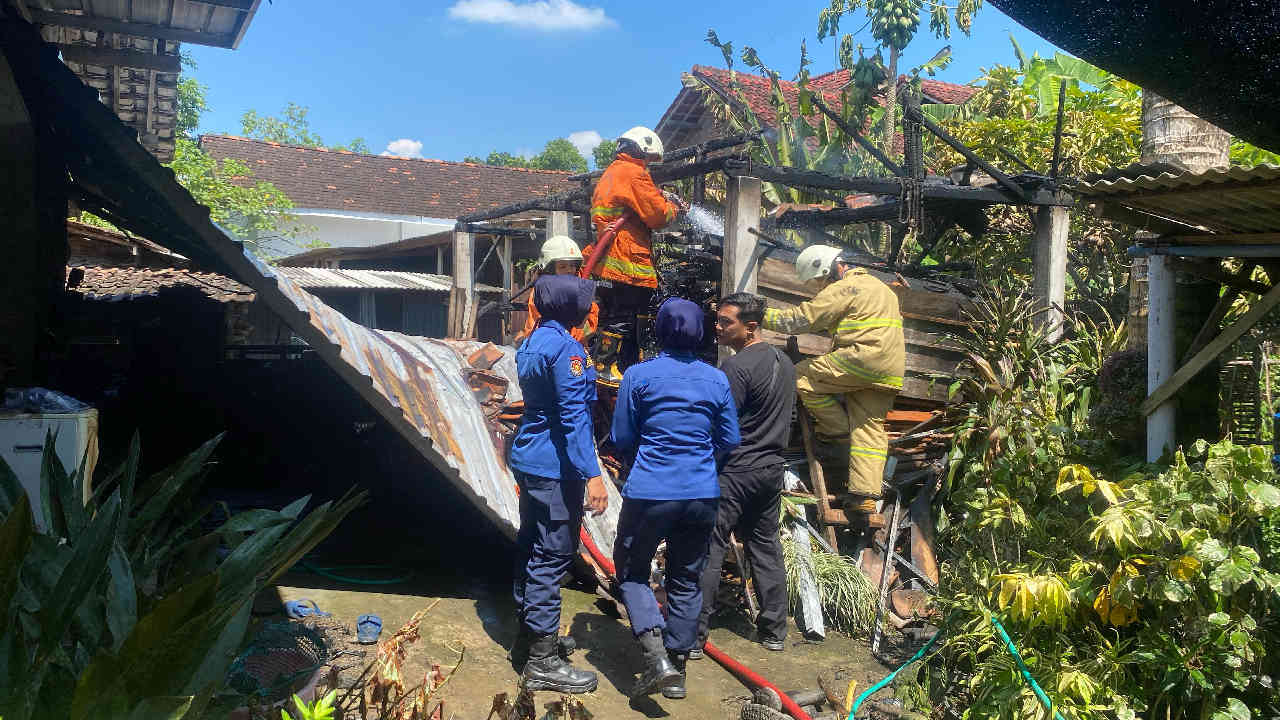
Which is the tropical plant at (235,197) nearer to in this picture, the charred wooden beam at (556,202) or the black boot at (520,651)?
the charred wooden beam at (556,202)

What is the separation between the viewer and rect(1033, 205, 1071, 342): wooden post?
7137mm

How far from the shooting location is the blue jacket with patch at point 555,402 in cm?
429

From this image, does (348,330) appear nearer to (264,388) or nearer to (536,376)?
(536,376)

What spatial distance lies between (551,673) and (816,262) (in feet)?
11.8

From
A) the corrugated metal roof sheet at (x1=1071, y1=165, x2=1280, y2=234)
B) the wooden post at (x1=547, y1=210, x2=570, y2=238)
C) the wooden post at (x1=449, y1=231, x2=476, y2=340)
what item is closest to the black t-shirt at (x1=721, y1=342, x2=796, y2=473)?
the corrugated metal roof sheet at (x1=1071, y1=165, x2=1280, y2=234)

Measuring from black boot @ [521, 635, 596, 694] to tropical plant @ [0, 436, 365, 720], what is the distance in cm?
200

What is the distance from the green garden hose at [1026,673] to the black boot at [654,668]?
1550 mm

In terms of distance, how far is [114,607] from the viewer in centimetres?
189

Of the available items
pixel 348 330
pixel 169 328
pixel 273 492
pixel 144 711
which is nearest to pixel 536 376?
pixel 348 330

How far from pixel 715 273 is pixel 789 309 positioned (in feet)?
4.84

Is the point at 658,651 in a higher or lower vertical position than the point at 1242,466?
lower

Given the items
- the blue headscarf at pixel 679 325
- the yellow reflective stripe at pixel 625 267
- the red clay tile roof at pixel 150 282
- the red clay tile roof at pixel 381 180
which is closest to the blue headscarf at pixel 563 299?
the blue headscarf at pixel 679 325

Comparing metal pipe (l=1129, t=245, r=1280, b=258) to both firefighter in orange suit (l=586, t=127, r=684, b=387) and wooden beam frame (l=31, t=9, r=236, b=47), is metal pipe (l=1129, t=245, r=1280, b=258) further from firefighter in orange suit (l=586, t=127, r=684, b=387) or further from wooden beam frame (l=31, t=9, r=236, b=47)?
wooden beam frame (l=31, t=9, r=236, b=47)

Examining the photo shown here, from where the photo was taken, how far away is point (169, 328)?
907 cm
